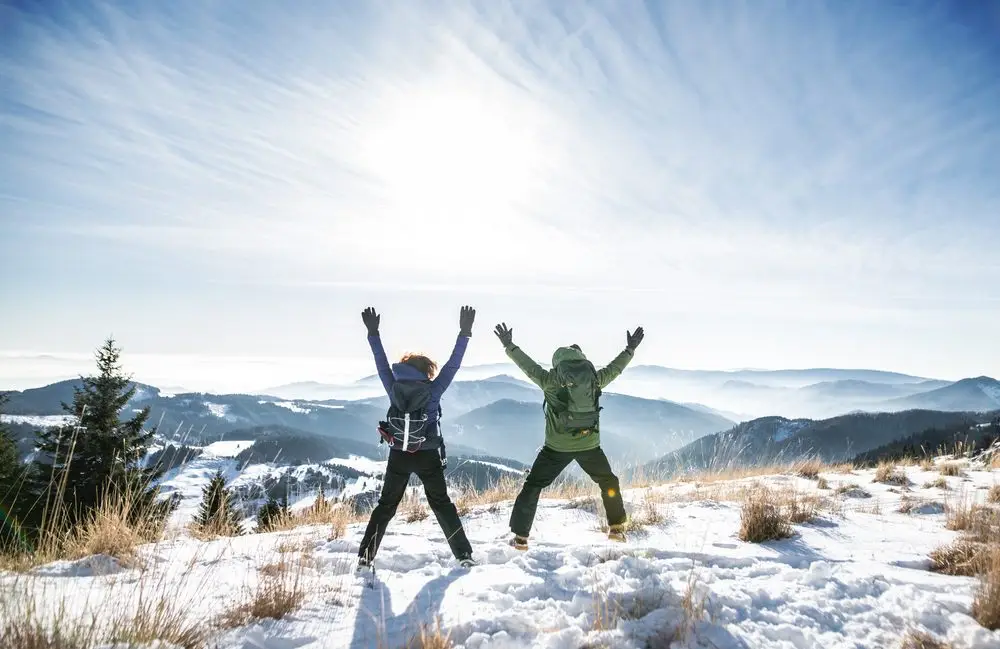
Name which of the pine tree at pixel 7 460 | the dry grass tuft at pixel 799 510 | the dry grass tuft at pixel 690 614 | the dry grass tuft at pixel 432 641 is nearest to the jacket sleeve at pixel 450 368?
the dry grass tuft at pixel 432 641

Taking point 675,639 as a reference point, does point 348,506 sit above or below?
below

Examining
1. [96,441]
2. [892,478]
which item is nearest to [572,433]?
[892,478]

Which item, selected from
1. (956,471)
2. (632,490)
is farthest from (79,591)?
(956,471)

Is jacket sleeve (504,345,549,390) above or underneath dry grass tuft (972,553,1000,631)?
above

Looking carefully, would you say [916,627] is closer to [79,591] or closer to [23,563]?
[79,591]

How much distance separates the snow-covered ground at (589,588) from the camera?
9.51ft

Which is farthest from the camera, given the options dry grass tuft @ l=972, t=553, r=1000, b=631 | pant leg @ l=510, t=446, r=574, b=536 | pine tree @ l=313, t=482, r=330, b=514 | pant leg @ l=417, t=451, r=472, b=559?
pine tree @ l=313, t=482, r=330, b=514

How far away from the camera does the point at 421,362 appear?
499cm

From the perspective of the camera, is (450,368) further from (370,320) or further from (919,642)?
(919,642)

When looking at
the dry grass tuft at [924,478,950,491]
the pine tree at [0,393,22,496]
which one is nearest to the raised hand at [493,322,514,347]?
the dry grass tuft at [924,478,950,491]

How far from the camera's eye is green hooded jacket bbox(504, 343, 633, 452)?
5.48 meters

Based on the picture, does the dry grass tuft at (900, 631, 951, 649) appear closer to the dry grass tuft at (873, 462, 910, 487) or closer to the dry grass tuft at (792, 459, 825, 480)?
the dry grass tuft at (873, 462, 910, 487)

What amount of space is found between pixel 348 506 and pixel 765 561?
5.67 metres

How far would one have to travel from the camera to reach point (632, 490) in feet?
29.7
